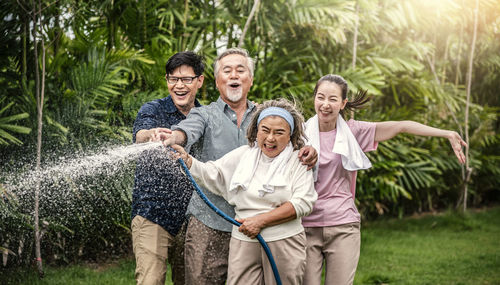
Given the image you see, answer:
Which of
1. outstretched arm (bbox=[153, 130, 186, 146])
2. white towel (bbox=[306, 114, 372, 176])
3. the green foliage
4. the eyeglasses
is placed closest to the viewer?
outstretched arm (bbox=[153, 130, 186, 146])

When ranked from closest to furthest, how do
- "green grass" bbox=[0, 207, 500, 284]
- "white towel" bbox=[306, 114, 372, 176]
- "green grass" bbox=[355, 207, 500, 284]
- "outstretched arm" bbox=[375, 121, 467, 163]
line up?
1. "outstretched arm" bbox=[375, 121, 467, 163]
2. "white towel" bbox=[306, 114, 372, 176]
3. "green grass" bbox=[0, 207, 500, 284]
4. "green grass" bbox=[355, 207, 500, 284]

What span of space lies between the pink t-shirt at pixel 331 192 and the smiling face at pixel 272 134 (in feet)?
1.40

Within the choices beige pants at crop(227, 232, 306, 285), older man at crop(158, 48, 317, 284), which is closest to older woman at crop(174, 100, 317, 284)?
beige pants at crop(227, 232, 306, 285)

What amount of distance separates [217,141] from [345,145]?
667mm

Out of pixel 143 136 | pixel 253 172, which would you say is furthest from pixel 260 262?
pixel 143 136

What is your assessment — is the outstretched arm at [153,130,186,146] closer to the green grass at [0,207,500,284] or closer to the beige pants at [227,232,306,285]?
the beige pants at [227,232,306,285]

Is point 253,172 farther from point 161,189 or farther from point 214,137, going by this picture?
point 161,189

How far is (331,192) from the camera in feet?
9.43

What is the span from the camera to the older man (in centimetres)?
264

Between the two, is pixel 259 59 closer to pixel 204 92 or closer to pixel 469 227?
pixel 204 92

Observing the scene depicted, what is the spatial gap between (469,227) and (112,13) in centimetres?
634

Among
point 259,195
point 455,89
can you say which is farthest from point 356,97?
point 455,89

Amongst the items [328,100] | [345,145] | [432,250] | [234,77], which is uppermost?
[234,77]

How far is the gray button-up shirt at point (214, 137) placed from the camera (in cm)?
265
